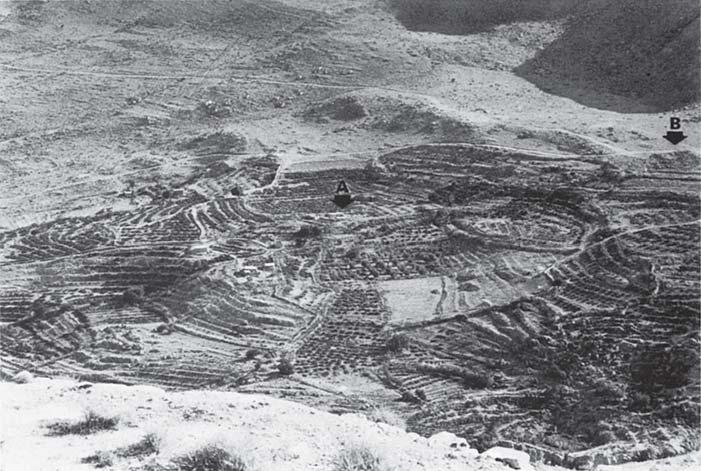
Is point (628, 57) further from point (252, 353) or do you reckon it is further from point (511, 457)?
point (511, 457)

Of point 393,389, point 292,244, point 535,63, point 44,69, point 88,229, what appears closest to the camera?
point 393,389

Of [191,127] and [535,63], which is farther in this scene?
[535,63]

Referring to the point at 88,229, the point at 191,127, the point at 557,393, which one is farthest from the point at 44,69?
the point at 557,393

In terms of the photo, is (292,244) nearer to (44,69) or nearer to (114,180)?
(114,180)

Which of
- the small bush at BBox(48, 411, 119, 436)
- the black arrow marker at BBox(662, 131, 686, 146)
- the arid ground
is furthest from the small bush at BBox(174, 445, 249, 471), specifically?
the black arrow marker at BBox(662, 131, 686, 146)

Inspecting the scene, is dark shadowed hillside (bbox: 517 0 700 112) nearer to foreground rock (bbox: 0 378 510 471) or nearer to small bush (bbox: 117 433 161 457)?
foreground rock (bbox: 0 378 510 471)

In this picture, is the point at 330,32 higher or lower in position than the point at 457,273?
higher

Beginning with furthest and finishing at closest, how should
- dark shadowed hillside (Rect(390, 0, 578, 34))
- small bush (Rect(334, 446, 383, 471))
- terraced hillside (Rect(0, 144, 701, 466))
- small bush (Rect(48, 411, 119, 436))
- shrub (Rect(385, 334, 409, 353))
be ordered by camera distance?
dark shadowed hillside (Rect(390, 0, 578, 34))
shrub (Rect(385, 334, 409, 353))
terraced hillside (Rect(0, 144, 701, 466))
small bush (Rect(48, 411, 119, 436))
small bush (Rect(334, 446, 383, 471))

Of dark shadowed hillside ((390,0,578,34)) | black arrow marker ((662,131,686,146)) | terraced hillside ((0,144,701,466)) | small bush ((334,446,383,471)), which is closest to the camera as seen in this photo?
small bush ((334,446,383,471))
